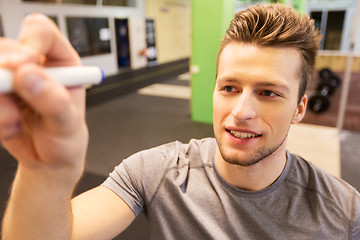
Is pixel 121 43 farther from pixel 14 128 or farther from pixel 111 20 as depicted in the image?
pixel 14 128

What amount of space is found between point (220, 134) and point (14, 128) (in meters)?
0.66

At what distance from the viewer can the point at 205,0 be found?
161 inches

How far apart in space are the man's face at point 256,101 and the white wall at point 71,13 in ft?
22.4

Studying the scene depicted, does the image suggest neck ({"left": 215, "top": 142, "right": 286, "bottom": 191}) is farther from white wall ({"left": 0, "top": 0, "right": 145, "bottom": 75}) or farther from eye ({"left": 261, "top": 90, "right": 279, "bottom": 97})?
white wall ({"left": 0, "top": 0, "right": 145, "bottom": 75})

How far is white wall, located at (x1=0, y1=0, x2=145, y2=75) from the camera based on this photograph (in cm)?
623

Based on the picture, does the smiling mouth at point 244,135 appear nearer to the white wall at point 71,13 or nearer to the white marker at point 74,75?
the white marker at point 74,75

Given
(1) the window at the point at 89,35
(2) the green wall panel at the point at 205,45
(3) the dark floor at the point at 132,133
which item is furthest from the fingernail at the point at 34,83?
(1) the window at the point at 89,35

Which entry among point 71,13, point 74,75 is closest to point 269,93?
point 74,75

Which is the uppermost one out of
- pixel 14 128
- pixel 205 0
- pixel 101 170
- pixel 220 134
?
pixel 205 0

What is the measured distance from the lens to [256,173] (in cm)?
99

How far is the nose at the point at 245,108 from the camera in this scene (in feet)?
2.93

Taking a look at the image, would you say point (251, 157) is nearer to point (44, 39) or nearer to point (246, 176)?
point (246, 176)

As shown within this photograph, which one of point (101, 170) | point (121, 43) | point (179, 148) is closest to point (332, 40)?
point (121, 43)

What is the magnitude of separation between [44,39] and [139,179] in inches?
25.9
